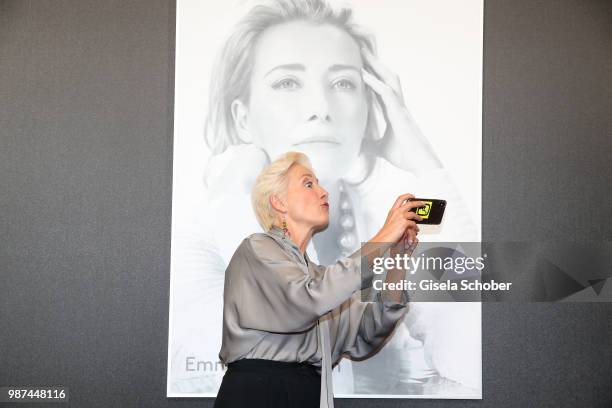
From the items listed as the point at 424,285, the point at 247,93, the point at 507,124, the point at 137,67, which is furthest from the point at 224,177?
the point at 507,124

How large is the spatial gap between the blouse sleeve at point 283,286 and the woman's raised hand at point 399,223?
0.12 metres

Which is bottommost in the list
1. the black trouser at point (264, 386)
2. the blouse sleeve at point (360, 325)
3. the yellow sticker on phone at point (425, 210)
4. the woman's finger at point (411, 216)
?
the black trouser at point (264, 386)

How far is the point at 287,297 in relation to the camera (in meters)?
2.04

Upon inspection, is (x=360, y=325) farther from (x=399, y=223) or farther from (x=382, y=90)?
(x=382, y=90)

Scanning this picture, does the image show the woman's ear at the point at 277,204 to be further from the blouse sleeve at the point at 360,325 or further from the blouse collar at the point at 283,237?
the blouse sleeve at the point at 360,325

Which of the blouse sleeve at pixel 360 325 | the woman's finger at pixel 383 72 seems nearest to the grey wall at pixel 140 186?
the woman's finger at pixel 383 72

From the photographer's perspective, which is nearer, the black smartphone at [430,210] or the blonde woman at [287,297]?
the blonde woman at [287,297]

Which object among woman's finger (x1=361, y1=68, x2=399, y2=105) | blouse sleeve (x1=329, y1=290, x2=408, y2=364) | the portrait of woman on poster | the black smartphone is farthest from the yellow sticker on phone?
woman's finger (x1=361, y1=68, x2=399, y2=105)

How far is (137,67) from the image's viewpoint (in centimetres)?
296

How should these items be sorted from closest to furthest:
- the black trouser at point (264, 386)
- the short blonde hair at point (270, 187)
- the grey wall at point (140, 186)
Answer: the black trouser at point (264, 386), the short blonde hair at point (270, 187), the grey wall at point (140, 186)

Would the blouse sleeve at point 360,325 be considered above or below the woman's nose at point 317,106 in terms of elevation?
below

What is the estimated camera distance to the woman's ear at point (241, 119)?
2910mm

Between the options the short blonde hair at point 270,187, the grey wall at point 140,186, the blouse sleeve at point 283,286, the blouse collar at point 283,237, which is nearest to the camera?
the blouse sleeve at point 283,286

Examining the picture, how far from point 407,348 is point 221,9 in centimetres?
158
